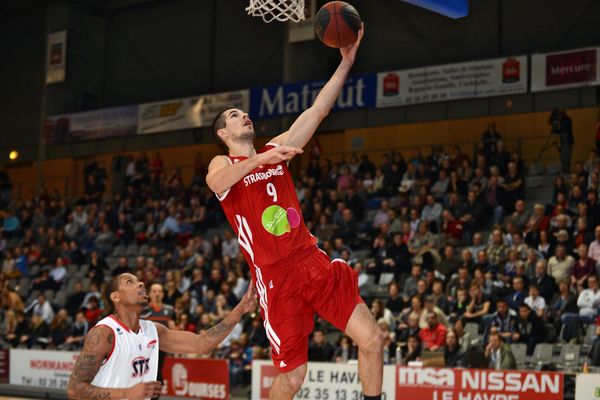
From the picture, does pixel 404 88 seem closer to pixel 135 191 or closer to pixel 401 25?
pixel 401 25

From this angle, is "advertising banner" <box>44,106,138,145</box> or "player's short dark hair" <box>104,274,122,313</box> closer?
"player's short dark hair" <box>104,274,122,313</box>

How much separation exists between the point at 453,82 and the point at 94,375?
52.1ft

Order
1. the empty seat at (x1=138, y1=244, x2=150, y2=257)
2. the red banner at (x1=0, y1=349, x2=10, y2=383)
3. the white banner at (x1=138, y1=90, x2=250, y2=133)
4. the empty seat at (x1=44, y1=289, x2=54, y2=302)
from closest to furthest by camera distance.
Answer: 1. the red banner at (x1=0, y1=349, x2=10, y2=383)
2. the empty seat at (x1=44, y1=289, x2=54, y2=302)
3. the empty seat at (x1=138, y1=244, x2=150, y2=257)
4. the white banner at (x1=138, y1=90, x2=250, y2=133)

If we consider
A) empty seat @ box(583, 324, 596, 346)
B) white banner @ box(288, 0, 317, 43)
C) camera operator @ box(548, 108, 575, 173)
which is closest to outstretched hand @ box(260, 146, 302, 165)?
empty seat @ box(583, 324, 596, 346)

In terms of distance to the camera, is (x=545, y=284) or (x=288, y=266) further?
(x=545, y=284)

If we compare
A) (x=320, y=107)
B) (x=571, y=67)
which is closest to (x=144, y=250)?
(x=571, y=67)

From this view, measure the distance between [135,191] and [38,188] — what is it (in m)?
6.00

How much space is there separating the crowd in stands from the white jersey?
481 centimetres

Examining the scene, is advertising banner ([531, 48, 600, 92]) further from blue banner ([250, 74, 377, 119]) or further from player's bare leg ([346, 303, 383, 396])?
player's bare leg ([346, 303, 383, 396])

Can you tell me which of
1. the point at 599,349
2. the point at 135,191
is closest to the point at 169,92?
the point at 135,191

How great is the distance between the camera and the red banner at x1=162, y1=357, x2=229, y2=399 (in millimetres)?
13842

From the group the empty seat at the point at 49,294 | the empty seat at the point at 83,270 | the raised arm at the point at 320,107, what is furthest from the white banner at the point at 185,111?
the raised arm at the point at 320,107

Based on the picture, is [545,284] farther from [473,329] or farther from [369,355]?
[369,355]

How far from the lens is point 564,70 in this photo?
18.9 meters
